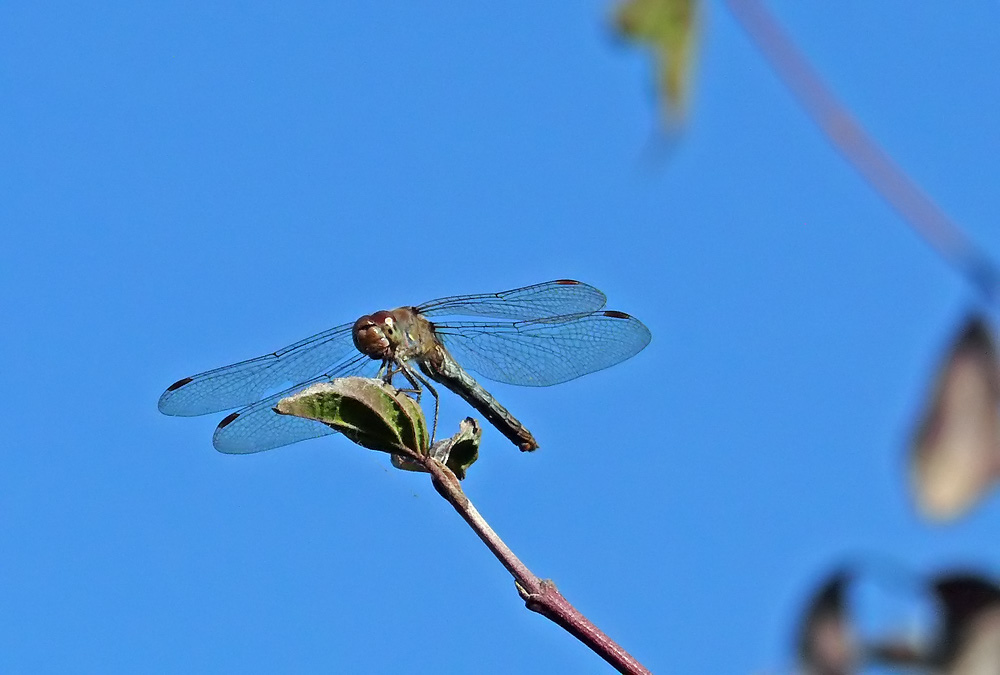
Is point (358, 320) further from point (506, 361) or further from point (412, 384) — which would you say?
point (506, 361)

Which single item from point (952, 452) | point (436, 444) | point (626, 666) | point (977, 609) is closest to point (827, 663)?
point (977, 609)

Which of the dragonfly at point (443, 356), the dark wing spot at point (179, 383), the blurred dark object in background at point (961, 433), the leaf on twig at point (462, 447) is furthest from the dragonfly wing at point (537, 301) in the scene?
the blurred dark object in background at point (961, 433)

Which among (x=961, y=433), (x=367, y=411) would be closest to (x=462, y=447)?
(x=367, y=411)

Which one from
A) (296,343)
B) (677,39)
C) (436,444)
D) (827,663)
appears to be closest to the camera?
(827,663)

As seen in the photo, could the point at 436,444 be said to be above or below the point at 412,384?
below

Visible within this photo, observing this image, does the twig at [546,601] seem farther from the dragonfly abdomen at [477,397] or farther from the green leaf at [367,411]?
the dragonfly abdomen at [477,397]

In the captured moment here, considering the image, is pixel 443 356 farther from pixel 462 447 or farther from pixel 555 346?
pixel 462 447
